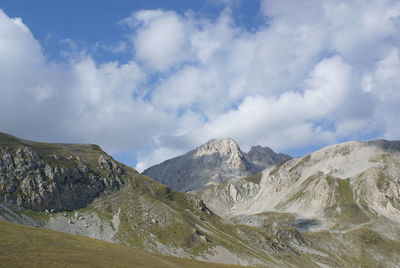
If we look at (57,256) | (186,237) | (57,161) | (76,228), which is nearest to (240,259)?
(186,237)

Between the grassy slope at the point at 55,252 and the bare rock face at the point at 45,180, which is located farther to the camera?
the bare rock face at the point at 45,180

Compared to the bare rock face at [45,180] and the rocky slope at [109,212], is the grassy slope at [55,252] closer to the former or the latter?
the rocky slope at [109,212]

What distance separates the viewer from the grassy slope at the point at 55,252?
48581mm

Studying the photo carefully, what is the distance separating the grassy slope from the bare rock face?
89536mm

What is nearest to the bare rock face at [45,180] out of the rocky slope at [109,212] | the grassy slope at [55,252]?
the rocky slope at [109,212]

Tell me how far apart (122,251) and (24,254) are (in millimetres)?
24431

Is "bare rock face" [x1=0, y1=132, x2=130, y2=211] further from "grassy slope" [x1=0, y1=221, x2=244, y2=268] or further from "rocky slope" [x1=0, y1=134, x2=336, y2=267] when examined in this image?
"grassy slope" [x1=0, y1=221, x2=244, y2=268]

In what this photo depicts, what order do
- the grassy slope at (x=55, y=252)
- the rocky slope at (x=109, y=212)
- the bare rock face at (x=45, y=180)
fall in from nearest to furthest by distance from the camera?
the grassy slope at (x=55, y=252)
the rocky slope at (x=109, y=212)
the bare rock face at (x=45, y=180)

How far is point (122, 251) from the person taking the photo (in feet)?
240

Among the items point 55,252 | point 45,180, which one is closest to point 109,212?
point 45,180

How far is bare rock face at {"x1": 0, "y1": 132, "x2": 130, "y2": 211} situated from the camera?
154750 millimetres

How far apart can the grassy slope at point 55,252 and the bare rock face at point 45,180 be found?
8954cm

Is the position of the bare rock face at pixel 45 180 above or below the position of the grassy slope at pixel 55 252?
above

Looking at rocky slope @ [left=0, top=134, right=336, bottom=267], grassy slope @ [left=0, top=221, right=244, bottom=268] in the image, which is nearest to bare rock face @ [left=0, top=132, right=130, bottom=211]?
rocky slope @ [left=0, top=134, right=336, bottom=267]
